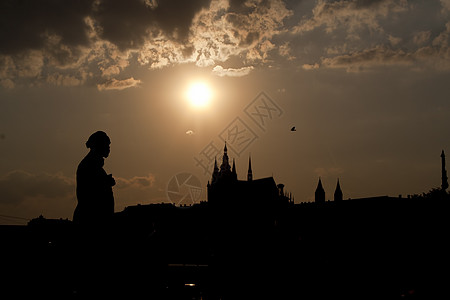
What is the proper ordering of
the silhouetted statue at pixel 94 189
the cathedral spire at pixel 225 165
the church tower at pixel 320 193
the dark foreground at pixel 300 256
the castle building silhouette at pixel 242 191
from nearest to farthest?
the silhouetted statue at pixel 94 189 < the dark foreground at pixel 300 256 < the castle building silhouette at pixel 242 191 < the church tower at pixel 320 193 < the cathedral spire at pixel 225 165

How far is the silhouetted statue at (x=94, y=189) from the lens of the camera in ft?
24.6

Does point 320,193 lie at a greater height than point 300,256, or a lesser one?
greater

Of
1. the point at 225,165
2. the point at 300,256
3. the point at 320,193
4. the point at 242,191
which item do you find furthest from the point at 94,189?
the point at 225,165

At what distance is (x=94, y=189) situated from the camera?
24.8 feet

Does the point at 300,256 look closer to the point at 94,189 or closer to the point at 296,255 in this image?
the point at 296,255

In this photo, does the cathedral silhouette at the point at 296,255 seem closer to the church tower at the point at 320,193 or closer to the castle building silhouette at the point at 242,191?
the castle building silhouette at the point at 242,191

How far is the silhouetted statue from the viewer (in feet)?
24.6

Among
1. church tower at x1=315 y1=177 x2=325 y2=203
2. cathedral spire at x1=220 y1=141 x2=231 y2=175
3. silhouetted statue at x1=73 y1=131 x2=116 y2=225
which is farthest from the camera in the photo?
cathedral spire at x1=220 y1=141 x2=231 y2=175

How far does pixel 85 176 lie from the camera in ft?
25.0

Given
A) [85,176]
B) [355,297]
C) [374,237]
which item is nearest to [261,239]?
[374,237]

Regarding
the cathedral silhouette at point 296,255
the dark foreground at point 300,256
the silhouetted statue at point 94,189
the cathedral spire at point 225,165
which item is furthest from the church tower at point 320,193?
the silhouetted statue at point 94,189

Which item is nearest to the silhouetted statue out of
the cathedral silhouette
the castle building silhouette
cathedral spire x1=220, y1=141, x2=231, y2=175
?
the cathedral silhouette

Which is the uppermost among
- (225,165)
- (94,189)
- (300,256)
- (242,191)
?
(225,165)

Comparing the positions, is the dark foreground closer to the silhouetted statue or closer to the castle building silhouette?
the silhouetted statue
